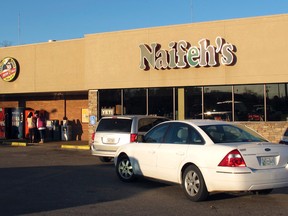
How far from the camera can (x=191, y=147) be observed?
867 centimetres

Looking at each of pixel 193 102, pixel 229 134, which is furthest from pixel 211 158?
pixel 193 102

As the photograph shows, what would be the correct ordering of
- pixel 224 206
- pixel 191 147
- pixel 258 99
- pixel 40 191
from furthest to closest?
pixel 258 99
pixel 40 191
pixel 191 147
pixel 224 206

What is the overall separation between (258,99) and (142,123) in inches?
264

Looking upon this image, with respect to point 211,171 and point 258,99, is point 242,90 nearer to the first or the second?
point 258,99

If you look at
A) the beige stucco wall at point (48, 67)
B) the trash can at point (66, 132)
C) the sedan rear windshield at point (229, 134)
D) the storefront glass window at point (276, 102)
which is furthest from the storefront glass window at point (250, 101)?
the trash can at point (66, 132)

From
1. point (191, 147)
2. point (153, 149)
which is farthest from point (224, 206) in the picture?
point (153, 149)

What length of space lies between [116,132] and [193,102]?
22.8 ft

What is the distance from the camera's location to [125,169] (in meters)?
10.9

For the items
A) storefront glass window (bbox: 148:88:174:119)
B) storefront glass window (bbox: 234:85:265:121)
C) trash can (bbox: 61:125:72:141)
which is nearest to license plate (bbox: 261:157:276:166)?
storefront glass window (bbox: 234:85:265:121)

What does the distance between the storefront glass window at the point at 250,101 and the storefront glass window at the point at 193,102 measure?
1.64 meters

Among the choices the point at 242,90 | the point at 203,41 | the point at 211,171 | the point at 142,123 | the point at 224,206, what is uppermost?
the point at 203,41

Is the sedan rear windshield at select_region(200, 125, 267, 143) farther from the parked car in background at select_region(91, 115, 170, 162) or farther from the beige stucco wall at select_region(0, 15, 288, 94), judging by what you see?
the beige stucco wall at select_region(0, 15, 288, 94)

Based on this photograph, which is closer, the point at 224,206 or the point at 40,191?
the point at 224,206

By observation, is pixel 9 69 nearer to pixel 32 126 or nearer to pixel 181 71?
pixel 32 126
